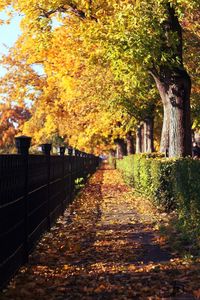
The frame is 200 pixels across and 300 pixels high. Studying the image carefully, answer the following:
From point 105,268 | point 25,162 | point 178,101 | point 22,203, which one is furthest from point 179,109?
point 105,268

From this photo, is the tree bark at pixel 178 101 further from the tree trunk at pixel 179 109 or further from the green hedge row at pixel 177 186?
the green hedge row at pixel 177 186

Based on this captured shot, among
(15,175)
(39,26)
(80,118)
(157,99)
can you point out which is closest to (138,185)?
(39,26)

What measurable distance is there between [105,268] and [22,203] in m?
1.56

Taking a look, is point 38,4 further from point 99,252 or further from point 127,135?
point 127,135

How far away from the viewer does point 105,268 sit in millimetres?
7406

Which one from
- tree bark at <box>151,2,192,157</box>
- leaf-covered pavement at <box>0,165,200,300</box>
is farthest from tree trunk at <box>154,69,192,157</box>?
leaf-covered pavement at <box>0,165,200,300</box>

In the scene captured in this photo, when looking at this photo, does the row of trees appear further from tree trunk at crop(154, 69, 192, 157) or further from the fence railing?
the fence railing

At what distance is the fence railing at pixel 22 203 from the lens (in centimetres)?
644

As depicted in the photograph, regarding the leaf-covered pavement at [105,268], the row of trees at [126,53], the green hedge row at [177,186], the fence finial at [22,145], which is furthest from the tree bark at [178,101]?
the fence finial at [22,145]

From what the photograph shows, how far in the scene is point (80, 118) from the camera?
41844mm

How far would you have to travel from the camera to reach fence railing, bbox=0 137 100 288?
6441mm

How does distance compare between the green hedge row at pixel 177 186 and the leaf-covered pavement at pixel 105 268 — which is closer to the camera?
the leaf-covered pavement at pixel 105 268

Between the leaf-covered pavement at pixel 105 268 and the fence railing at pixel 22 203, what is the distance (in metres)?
0.26

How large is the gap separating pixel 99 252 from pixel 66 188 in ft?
25.6
